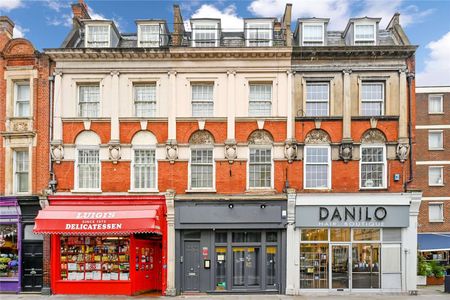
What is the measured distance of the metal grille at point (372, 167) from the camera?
2006 centimetres

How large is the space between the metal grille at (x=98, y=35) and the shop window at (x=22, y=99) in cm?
349

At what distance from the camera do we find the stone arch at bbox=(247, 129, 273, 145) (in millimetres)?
20188

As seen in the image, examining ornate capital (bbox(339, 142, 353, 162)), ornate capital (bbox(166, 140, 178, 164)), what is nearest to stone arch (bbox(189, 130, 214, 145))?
ornate capital (bbox(166, 140, 178, 164))

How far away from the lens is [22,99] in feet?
68.9

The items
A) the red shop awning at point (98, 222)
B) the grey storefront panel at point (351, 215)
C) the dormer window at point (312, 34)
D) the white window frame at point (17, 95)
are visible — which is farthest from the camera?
the dormer window at point (312, 34)

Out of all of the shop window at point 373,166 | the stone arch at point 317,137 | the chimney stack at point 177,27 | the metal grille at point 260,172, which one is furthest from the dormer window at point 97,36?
the shop window at point 373,166

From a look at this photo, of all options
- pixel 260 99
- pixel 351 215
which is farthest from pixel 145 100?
pixel 351 215

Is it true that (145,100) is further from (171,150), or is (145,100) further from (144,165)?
(144,165)

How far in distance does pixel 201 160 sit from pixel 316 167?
5029 mm

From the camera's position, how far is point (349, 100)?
20.1m

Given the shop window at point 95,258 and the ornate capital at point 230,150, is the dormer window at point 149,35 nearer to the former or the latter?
the ornate capital at point 230,150

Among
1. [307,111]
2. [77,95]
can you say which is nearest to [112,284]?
[77,95]

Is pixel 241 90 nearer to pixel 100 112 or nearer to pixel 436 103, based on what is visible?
pixel 100 112

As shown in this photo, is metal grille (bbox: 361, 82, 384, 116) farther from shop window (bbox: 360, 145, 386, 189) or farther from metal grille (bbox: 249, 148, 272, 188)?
metal grille (bbox: 249, 148, 272, 188)
